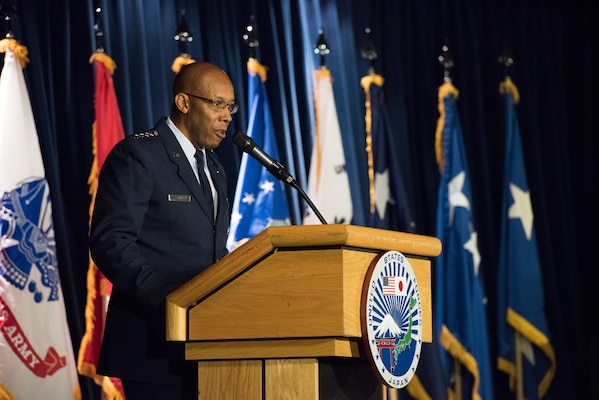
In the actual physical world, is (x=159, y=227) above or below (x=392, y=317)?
above

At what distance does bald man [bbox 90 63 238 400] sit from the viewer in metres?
2.35

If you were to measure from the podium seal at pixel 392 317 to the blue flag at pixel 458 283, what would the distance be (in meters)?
3.16

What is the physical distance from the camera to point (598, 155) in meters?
6.25

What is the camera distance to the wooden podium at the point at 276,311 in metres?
2.08

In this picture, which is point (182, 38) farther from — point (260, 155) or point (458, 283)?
point (260, 155)

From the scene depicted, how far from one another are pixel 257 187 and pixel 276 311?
2802mm

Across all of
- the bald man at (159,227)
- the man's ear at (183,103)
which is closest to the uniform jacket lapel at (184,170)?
the bald man at (159,227)

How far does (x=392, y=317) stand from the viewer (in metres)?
2.21

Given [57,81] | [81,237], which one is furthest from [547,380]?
[57,81]

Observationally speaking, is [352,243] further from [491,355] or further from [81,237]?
[491,355]

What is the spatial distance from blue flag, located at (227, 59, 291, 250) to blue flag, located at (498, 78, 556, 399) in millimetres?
1383

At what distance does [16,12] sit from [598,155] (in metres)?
3.59

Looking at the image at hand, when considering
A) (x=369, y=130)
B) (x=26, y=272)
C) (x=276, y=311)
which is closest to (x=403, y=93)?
(x=369, y=130)

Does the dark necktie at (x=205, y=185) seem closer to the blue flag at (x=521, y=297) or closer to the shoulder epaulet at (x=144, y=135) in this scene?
the shoulder epaulet at (x=144, y=135)
